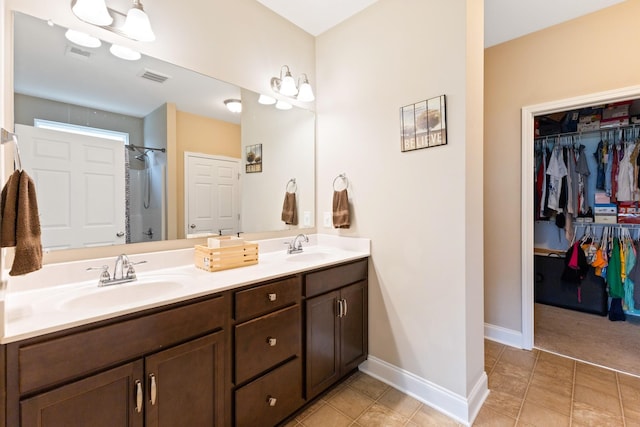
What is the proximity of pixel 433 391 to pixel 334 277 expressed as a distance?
0.93 meters

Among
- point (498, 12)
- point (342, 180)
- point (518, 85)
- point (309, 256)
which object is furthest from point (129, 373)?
point (518, 85)

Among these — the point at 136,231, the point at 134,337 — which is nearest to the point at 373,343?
the point at 134,337

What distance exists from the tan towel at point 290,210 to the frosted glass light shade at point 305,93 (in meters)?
0.76

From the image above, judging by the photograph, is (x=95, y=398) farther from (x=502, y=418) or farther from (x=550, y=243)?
(x=550, y=243)

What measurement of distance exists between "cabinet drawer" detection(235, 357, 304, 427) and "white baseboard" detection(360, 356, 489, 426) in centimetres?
66

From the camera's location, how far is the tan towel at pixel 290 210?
2.32 m

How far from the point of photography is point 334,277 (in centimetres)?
185

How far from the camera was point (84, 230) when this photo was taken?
140cm

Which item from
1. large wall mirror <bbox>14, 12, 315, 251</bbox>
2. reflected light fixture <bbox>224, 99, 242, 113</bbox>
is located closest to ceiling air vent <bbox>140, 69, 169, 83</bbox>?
large wall mirror <bbox>14, 12, 315, 251</bbox>

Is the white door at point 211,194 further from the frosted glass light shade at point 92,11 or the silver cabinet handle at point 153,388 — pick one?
the silver cabinet handle at point 153,388

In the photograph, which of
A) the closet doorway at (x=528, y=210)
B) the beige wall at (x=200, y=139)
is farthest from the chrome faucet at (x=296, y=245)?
the closet doorway at (x=528, y=210)

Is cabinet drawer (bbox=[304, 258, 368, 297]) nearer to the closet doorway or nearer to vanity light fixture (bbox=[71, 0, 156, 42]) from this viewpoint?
the closet doorway

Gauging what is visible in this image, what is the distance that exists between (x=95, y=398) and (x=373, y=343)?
5.41ft

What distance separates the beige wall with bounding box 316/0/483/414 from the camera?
1.68 m
